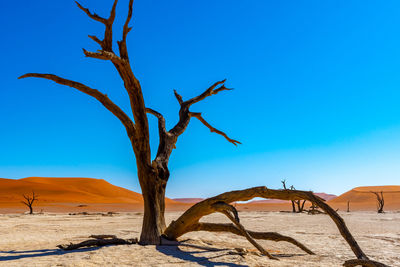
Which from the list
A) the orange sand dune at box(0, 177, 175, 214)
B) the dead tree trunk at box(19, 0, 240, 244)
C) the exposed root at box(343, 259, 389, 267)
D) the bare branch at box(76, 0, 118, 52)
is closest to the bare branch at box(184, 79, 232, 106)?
the dead tree trunk at box(19, 0, 240, 244)

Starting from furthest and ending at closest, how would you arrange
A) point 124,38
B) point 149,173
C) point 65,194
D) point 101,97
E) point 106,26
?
point 65,194 < point 149,173 < point 101,97 < point 124,38 < point 106,26

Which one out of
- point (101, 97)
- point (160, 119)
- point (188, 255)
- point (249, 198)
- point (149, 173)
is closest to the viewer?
point (188, 255)

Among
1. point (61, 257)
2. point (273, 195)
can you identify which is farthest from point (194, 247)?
point (61, 257)

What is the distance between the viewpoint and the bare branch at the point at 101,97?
6047 millimetres

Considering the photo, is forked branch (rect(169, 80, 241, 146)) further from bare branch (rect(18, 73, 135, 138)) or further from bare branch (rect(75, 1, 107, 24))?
bare branch (rect(75, 1, 107, 24))

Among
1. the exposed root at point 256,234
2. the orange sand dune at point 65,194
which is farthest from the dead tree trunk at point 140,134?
the orange sand dune at point 65,194

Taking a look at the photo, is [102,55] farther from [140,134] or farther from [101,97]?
[140,134]

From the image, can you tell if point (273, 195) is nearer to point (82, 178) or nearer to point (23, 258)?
point (23, 258)

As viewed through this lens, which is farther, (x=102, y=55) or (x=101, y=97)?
(x=101, y=97)

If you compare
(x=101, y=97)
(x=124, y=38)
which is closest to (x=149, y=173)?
(x=101, y=97)

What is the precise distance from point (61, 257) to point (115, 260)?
989 mm

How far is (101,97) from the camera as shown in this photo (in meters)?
6.55

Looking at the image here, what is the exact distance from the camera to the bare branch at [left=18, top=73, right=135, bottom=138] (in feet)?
19.8

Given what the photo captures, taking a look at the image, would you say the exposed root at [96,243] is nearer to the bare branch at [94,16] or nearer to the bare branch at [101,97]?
the bare branch at [101,97]
